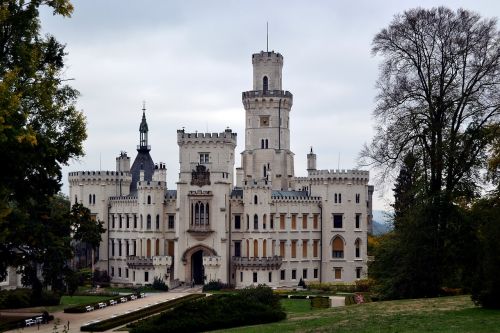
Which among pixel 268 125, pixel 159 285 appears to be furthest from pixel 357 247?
pixel 159 285

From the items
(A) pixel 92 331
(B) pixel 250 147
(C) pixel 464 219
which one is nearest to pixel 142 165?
(B) pixel 250 147

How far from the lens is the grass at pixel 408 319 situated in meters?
25.2

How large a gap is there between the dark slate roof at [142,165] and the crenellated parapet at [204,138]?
14063 mm

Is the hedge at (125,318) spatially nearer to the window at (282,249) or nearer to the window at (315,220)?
the window at (282,249)

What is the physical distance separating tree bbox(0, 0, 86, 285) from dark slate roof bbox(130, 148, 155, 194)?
165 feet

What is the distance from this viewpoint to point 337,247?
78688 mm

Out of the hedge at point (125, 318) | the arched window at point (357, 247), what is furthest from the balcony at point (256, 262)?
the hedge at point (125, 318)

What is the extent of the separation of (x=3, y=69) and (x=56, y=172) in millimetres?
6845

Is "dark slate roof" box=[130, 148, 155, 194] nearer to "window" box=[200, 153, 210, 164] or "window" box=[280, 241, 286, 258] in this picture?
"window" box=[200, 153, 210, 164]

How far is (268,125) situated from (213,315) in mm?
50731

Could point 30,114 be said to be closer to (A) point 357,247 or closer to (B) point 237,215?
(B) point 237,215

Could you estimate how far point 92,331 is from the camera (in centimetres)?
3769

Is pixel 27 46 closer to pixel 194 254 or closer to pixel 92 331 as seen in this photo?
pixel 92 331

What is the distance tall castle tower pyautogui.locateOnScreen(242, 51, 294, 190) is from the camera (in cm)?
8456
